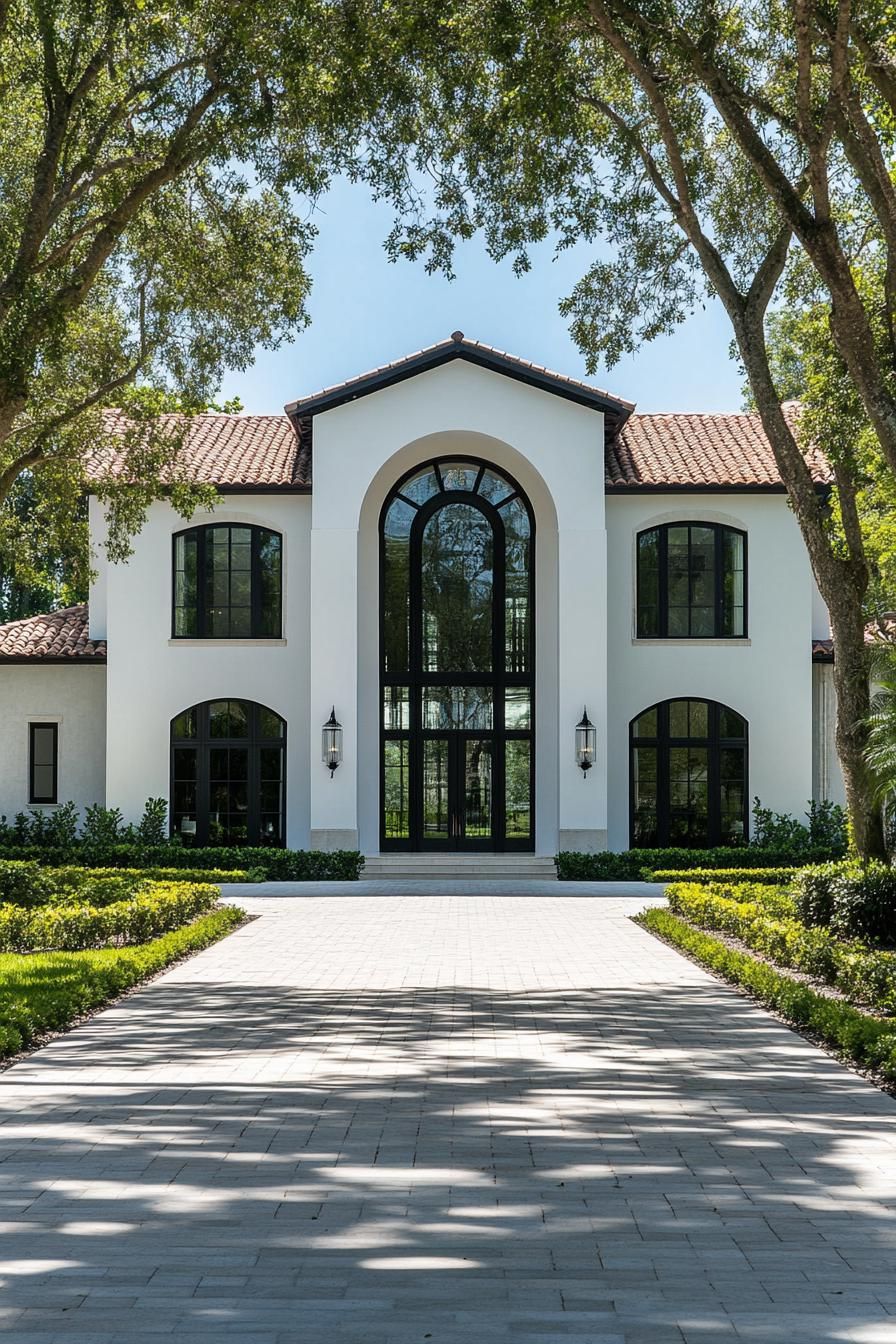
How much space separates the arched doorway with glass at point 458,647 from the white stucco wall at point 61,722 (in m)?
5.88

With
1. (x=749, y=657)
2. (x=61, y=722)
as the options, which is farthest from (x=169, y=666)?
(x=749, y=657)

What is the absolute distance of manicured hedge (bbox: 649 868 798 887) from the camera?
21.1m

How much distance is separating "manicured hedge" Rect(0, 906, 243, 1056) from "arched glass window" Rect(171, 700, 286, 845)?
11.2m

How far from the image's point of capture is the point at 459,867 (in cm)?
2569

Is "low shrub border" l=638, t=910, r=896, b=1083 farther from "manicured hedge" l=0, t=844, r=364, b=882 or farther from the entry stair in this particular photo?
the entry stair

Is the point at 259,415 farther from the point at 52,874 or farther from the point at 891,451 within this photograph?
the point at 891,451

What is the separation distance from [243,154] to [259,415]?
15287 mm

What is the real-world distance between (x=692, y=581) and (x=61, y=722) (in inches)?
511

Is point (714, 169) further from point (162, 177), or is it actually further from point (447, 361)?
point (447, 361)

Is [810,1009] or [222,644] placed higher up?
[222,644]

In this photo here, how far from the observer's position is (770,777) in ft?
86.5

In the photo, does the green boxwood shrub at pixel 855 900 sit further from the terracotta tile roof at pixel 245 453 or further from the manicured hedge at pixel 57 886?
the terracotta tile roof at pixel 245 453

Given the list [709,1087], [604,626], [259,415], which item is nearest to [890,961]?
[709,1087]

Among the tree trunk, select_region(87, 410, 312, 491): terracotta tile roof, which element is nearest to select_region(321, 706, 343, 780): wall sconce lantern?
select_region(87, 410, 312, 491): terracotta tile roof
